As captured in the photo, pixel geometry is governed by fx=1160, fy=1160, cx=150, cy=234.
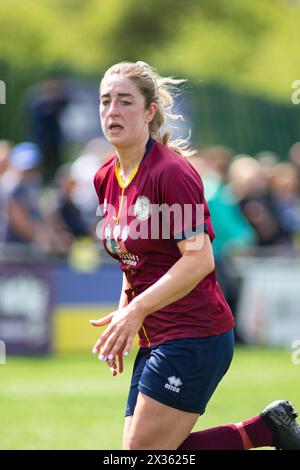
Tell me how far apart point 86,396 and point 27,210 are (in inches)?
133

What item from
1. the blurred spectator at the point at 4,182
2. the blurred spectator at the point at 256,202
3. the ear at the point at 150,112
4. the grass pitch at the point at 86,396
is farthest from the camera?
the blurred spectator at the point at 256,202

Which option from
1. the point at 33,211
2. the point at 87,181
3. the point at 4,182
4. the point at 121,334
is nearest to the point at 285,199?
the point at 87,181

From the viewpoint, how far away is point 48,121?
16.5 meters

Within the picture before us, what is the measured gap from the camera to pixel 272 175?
16750mm

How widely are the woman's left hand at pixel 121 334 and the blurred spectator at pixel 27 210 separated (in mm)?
7774

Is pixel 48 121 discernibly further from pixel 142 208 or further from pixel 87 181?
pixel 142 208

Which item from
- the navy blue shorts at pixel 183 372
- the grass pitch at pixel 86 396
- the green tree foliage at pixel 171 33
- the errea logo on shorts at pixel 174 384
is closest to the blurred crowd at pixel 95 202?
the grass pitch at pixel 86 396

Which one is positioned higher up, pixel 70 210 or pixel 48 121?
pixel 48 121

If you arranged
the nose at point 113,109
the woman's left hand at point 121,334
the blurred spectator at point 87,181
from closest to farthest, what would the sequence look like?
the woman's left hand at point 121,334 < the nose at point 113,109 < the blurred spectator at point 87,181

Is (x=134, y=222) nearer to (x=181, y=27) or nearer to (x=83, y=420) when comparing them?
(x=83, y=420)

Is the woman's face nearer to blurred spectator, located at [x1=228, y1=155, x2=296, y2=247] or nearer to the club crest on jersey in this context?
the club crest on jersey

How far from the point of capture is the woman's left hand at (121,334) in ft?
17.5

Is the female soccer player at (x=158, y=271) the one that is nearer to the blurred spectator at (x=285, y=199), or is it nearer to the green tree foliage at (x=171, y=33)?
the blurred spectator at (x=285, y=199)
